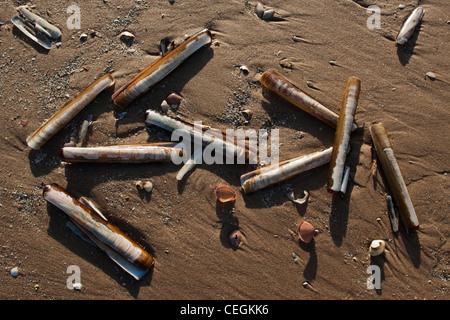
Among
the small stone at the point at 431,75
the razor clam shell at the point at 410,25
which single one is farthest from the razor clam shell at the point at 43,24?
the small stone at the point at 431,75

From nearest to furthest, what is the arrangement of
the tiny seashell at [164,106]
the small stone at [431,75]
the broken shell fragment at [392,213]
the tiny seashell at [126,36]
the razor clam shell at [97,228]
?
the razor clam shell at [97,228] → the broken shell fragment at [392,213] → the tiny seashell at [164,106] → the small stone at [431,75] → the tiny seashell at [126,36]

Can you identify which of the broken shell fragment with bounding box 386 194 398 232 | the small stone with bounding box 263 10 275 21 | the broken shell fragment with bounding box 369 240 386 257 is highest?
the small stone with bounding box 263 10 275 21

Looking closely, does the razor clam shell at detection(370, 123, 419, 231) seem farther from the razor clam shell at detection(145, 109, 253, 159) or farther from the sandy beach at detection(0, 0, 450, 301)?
the razor clam shell at detection(145, 109, 253, 159)

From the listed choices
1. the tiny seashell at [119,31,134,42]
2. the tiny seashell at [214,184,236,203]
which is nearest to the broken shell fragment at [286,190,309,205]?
the tiny seashell at [214,184,236,203]

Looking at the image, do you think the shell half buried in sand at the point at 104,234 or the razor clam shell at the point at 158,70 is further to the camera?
the razor clam shell at the point at 158,70

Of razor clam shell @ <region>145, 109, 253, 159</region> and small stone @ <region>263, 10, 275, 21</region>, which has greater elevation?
small stone @ <region>263, 10, 275, 21</region>

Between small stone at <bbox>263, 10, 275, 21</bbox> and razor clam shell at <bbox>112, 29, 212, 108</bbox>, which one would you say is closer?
razor clam shell at <bbox>112, 29, 212, 108</bbox>

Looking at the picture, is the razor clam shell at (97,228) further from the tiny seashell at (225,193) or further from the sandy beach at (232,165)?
the tiny seashell at (225,193)
